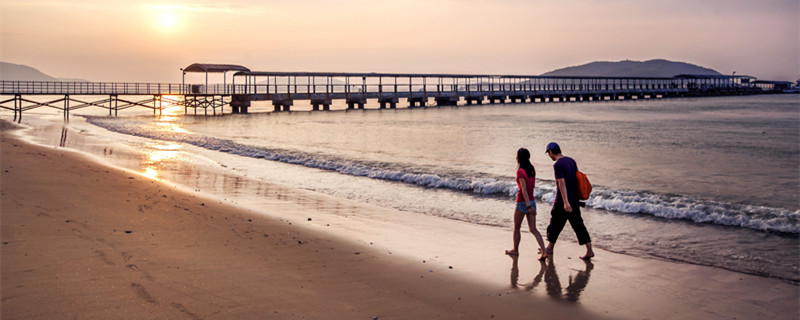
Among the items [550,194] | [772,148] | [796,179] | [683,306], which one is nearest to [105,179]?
[550,194]

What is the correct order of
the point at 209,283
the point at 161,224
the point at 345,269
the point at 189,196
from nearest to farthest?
the point at 209,283 < the point at 345,269 < the point at 161,224 < the point at 189,196

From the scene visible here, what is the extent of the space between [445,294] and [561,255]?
7.93 ft

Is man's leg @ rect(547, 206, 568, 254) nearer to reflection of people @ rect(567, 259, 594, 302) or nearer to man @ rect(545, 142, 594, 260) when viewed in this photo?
man @ rect(545, 142, 594, 260)

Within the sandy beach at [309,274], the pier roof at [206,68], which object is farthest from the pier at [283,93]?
the sandy beach at [309,274]

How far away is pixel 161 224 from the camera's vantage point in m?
7.93

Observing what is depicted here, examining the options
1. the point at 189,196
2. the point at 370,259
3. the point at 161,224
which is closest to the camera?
the point at 370,259

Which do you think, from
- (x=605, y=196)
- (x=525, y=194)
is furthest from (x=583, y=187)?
(x=605, y=196)

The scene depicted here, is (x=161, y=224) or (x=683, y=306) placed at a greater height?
(x=161, y=224)

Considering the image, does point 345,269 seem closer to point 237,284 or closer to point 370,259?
point 370,259

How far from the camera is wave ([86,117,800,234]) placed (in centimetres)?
1002

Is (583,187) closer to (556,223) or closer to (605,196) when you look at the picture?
(556,223)

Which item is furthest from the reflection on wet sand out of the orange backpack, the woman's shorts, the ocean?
the ocean

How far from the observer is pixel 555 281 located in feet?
20.5

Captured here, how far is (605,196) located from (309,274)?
795cm
